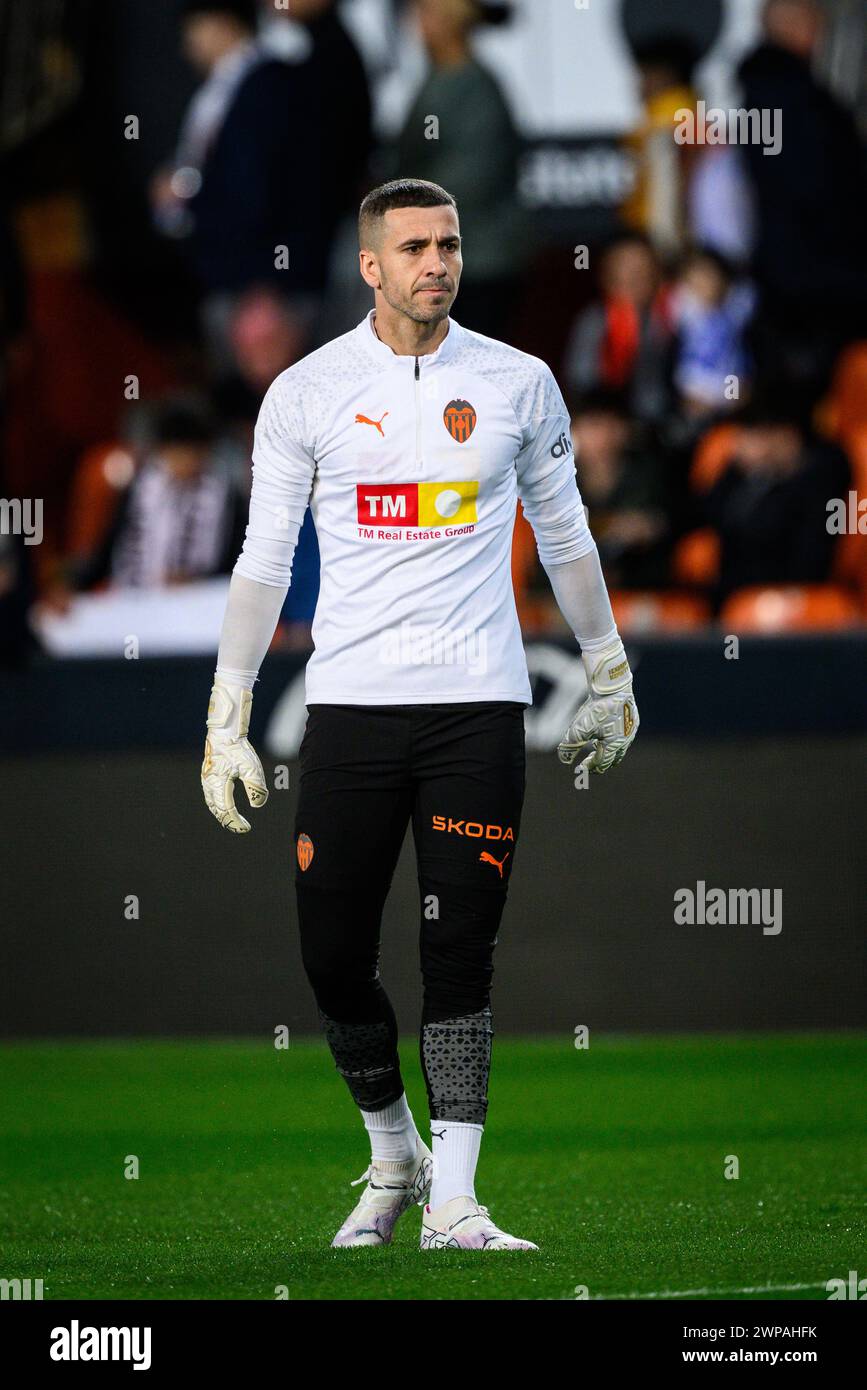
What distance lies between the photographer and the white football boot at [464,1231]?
5.37 meters

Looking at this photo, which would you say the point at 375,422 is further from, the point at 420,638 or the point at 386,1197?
the point at 386,1197

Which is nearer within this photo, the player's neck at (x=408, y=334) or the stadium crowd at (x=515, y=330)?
the player's neck at (x=408, y=334)

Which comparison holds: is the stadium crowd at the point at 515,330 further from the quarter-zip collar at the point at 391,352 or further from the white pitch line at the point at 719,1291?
the white pitch line at the point at 719,1291

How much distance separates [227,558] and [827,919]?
3.03m

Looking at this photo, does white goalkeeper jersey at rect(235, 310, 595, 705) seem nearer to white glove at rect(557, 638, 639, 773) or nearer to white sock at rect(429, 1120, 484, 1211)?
white glove at rect(557, 638, 639, 773)

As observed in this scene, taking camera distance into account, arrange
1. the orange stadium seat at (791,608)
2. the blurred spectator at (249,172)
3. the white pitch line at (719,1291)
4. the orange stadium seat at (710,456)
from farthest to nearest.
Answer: the blurred spectator at (249,172) < the orange stadium seat at (710,456) < the orange stadium seat at (791,608) < the white pitch line at (719,1291)

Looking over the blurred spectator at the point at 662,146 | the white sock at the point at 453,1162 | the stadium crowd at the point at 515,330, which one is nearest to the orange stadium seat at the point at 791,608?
the stadium crowd at the point at 515,330

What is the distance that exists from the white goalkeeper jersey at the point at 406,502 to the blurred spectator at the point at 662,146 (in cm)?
665

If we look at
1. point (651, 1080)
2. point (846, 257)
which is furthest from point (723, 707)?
point (846, 257)

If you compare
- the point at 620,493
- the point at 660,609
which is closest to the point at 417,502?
the point at 660,609

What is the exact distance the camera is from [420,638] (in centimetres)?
546

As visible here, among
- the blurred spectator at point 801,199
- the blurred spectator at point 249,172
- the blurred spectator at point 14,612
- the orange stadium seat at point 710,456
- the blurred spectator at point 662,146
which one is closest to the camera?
the blurred spectator at point 14,612

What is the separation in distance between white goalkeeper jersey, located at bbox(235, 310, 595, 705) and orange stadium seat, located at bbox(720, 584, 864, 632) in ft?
16.0

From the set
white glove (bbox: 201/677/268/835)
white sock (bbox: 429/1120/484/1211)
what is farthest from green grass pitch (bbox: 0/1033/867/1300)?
white glove (bbox: 201/677/268/835)
